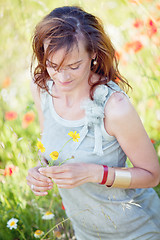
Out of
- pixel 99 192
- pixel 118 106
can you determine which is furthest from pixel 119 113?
pixel 99 192

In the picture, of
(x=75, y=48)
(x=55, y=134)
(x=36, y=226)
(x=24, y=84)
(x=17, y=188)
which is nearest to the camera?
(x=75, y=48)

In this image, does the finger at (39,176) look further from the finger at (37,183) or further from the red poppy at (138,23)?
the red poppy at (138,23)

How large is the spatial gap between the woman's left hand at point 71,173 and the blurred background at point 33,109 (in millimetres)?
147

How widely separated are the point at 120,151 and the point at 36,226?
657 millimetres

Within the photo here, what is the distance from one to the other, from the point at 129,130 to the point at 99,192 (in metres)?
0.35

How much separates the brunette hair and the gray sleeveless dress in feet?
0.34

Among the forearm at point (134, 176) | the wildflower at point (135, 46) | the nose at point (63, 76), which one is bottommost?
the forearm at point (134, 176)

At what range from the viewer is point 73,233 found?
1.73 meters

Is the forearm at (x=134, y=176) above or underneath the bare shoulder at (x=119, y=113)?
underneath

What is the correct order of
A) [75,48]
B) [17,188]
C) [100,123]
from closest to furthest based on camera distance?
[75,48]
[100,123]
[17,188]

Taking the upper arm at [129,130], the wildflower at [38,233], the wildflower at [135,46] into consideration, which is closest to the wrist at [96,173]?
the upper arm at [129,130]

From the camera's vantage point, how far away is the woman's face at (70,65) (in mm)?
1102

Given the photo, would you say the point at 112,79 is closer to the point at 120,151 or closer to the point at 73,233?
the point at 120,151

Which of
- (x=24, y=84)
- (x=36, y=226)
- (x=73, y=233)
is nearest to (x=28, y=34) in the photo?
(x=36, y=226)
